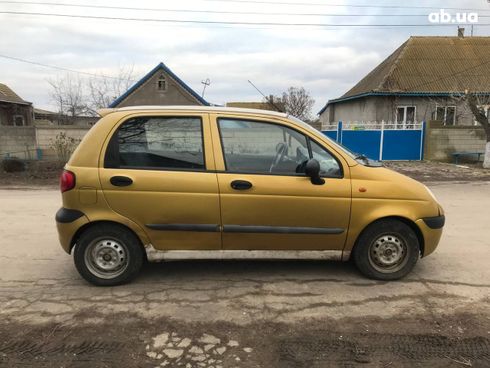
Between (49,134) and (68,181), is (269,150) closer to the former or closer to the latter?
(68,181)

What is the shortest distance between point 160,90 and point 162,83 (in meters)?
0.60

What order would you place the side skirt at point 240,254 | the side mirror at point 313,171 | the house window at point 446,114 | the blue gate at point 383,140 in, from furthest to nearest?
the house window at point 446,114
the blue gate at point 383,140
the side skirt at point 240,254
the side mirror at point 313,171

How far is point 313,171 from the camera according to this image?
13.4 ft

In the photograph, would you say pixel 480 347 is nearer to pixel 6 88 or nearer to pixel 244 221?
pixel 244 221

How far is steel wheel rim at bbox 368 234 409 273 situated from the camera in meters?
4.37

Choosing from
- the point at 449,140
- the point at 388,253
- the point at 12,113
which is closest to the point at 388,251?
the point at 388,253

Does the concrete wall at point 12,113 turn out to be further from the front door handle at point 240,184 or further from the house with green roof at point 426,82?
the front door handle at point 240,184

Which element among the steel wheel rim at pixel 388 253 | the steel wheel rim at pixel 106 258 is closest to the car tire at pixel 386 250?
the steel wheel rim at pixel 388 253

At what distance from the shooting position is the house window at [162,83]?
35.6m

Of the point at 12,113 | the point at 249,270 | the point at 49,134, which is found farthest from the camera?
the point at 12,113

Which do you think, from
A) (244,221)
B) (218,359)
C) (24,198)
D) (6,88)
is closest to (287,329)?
(218,359)

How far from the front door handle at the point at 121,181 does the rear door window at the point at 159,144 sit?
5.1 inches

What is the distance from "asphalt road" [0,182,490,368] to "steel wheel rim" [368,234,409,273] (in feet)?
0.59

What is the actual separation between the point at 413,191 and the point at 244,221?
1.72 meters
